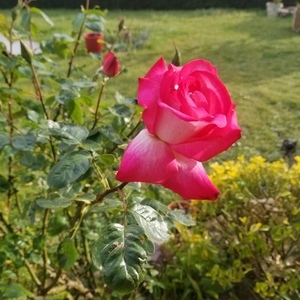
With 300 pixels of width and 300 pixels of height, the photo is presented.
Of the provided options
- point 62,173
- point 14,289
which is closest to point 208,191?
point 62,173

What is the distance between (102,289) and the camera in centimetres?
183

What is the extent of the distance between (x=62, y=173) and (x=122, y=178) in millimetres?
166

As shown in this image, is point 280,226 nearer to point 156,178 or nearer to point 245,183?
point 245,183

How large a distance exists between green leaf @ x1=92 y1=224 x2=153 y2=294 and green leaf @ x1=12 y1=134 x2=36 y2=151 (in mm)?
423

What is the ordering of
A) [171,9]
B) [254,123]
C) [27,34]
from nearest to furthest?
[27,34] → [254,123] → [171,9]

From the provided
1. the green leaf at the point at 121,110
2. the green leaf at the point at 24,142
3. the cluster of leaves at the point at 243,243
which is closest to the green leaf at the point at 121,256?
the green leaf at the point at 24,142

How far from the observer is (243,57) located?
6250 millimetres

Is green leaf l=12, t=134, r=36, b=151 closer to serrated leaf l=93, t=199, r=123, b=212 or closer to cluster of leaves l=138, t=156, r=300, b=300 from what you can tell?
serrated leaf l=93, t=199, r=123, b=212

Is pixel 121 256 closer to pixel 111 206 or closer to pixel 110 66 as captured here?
pixel 111 206

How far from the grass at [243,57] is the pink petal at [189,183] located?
1.54 m

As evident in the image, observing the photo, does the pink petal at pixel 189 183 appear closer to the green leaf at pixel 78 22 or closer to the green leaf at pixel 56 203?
the green leaf at pixel 56 203

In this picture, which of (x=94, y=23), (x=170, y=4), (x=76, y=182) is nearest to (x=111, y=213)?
(x=76, y=182)

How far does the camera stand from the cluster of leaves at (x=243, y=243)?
1.68m

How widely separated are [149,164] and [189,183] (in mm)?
66
